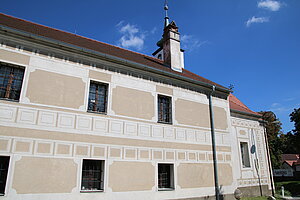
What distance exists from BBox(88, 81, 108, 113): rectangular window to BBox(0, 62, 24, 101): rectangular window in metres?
2.65

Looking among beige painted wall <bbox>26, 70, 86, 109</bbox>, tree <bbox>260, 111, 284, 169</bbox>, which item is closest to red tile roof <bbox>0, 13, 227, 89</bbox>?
beige painted wall <bbox>26, 70, 86, 109</bbox>

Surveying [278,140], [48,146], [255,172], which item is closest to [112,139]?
[48,146]

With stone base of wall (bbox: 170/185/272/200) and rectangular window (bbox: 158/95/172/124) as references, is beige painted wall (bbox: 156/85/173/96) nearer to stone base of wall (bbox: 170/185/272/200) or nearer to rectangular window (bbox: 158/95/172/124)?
rectangular window (bbox: 158/95/172/124)

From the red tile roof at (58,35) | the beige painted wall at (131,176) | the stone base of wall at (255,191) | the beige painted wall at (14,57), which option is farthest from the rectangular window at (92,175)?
the stone base of wall at (255,191)

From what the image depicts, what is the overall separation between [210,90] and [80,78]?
25.4 feet

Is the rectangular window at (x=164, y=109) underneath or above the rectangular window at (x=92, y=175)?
above

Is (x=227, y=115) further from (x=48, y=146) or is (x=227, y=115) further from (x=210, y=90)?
(x=48, y=146)

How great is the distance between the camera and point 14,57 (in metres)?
8.36

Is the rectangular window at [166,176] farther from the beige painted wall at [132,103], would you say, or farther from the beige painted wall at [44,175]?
the beige painted wall at [44,175]

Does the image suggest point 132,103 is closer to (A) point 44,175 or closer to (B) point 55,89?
(B) point 55,89

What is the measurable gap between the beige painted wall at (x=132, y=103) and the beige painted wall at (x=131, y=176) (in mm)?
2167

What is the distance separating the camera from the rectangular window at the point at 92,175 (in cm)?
873

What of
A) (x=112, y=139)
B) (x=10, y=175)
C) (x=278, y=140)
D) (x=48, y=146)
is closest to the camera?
(x=10, y=175)

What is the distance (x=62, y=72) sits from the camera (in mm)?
9148
